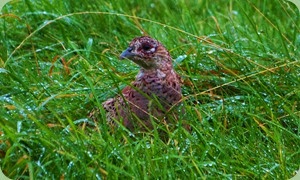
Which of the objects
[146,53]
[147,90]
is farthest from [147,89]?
[146,53]

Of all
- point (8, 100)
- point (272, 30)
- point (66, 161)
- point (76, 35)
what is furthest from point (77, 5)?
point (66, 161)

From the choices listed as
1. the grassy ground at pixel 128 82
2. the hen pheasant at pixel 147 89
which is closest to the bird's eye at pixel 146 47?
the hen pheasant at pixel 147 89

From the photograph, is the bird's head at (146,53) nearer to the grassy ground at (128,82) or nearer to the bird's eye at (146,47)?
the bird's eye at (146,47)

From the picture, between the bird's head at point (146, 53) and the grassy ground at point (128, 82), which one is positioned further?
the bird's head at point (146, 53)

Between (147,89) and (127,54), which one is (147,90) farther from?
(127,54)

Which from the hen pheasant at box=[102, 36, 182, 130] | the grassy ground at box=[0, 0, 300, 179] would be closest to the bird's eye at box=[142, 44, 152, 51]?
the hen pheasant at box=[102, 36, 182, 130]

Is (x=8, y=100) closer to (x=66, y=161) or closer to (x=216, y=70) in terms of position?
(x=66, y=161)

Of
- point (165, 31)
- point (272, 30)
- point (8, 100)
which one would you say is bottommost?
point (272, 30)

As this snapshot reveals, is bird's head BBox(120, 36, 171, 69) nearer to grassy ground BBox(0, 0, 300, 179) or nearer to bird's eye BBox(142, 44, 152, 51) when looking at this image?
bird's eye BBox(142, 44, 152, 51)
